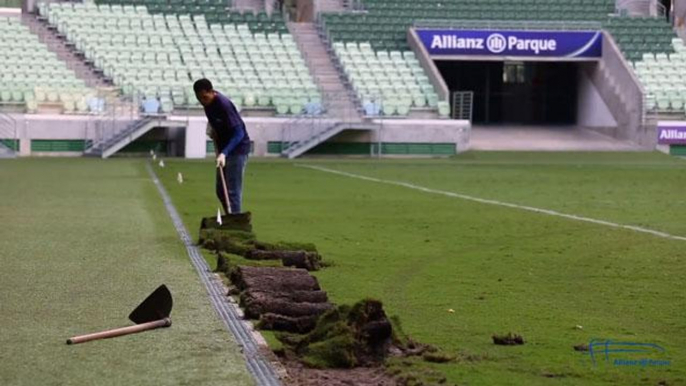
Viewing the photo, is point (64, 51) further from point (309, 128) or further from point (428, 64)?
point (428, 64)

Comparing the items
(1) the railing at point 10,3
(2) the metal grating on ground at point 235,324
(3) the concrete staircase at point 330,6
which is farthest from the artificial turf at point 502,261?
(1) the railing at point 10,3

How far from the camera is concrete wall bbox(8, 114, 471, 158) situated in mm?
41500

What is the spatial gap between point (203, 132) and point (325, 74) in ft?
26.1

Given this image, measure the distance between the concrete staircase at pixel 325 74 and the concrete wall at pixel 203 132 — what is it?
104 centimetres

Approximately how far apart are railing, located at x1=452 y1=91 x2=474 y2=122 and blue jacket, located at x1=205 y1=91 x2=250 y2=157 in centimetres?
3486

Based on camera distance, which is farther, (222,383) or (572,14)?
(572,14)

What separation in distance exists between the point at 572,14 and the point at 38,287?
45836 mm

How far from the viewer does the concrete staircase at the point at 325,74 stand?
45606 millimetres

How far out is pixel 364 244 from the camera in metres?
14.6

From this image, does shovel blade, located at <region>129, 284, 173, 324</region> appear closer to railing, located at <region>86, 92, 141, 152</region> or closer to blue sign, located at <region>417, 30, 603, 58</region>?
railing, located at <region>86, 92, 141, 152</region>

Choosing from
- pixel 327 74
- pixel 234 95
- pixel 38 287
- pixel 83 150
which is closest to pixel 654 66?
pixel 327 74

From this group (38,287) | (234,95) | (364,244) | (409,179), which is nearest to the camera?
(38,287)

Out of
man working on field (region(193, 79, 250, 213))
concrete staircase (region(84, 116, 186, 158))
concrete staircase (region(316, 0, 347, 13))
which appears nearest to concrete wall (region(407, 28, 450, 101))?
concrete staircase (region(316, 0, 347, 13))

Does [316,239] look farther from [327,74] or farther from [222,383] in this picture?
[327,74]
